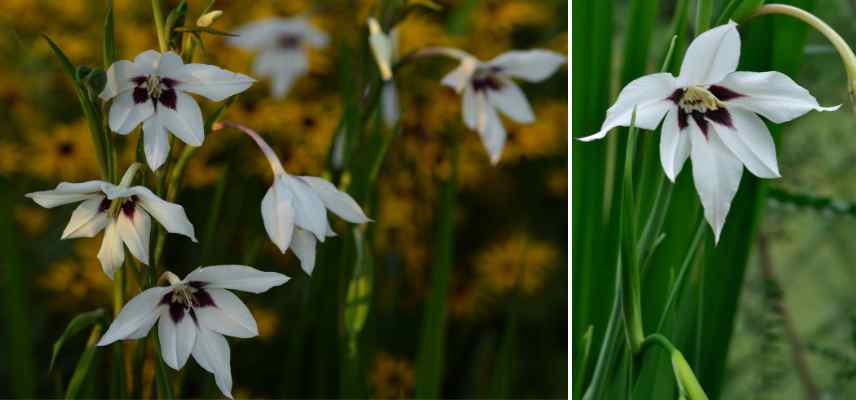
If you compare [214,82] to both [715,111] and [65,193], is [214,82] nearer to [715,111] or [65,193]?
[65,193]

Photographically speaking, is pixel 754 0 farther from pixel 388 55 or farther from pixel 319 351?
pixel 319 351

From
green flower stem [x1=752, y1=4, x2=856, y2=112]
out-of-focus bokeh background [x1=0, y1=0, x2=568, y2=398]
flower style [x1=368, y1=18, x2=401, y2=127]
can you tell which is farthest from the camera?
out-of-focus bokeh background [x1=0, y1=0, x2=568, y2=398]

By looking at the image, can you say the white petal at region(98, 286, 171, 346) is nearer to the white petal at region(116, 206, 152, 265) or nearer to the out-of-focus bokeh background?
the white petal at region(116, 206, 152, 265)

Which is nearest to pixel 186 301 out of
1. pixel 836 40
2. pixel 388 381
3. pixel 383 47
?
pixel 383 47

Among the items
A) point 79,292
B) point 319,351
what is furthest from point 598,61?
point 79,292

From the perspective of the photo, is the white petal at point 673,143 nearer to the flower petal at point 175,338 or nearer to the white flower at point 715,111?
the white flower at point 715,111

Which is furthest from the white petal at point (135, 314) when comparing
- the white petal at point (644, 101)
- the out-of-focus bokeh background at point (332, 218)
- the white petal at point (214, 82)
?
the out-of-focus bokeh background at point (332, 218)

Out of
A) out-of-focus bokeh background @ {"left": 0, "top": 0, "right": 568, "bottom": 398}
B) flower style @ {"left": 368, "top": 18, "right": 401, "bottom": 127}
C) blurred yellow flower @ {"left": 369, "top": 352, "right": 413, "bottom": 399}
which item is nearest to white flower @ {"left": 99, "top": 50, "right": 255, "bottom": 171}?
flower style @ {"left": 368, "top": 18, "right": 401, "bottom": 127}
